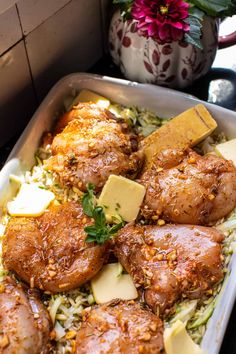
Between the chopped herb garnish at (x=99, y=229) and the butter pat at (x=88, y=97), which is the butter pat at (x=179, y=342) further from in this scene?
the butter pat at (x=88, y=97)

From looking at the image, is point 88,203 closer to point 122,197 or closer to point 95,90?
point 122,197

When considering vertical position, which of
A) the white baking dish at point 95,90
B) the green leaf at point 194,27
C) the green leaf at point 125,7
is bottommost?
the white baking dish at point 95,90

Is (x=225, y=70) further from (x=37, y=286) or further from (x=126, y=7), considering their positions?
(x=37, y=286)

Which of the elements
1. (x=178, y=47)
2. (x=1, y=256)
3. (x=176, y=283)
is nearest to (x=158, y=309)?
(x=176, y=283)

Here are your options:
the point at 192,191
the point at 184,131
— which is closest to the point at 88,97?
the point at 184,131

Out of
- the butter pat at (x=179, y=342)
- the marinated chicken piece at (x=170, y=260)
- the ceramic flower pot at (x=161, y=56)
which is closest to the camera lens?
the butter pat at (x=179, y=342)

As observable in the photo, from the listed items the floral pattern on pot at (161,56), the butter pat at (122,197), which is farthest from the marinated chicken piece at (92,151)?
the floral pattern on pot at (161,56)

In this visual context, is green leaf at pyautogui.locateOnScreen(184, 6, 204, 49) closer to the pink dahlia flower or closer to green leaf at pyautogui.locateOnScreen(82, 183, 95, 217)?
the pink dahlia flower

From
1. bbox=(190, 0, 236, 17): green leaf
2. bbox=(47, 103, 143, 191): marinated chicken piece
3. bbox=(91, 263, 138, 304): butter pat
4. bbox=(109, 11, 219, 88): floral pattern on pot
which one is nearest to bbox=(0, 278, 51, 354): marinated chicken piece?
bbox=(91, 263, 138, 304): butter pat
